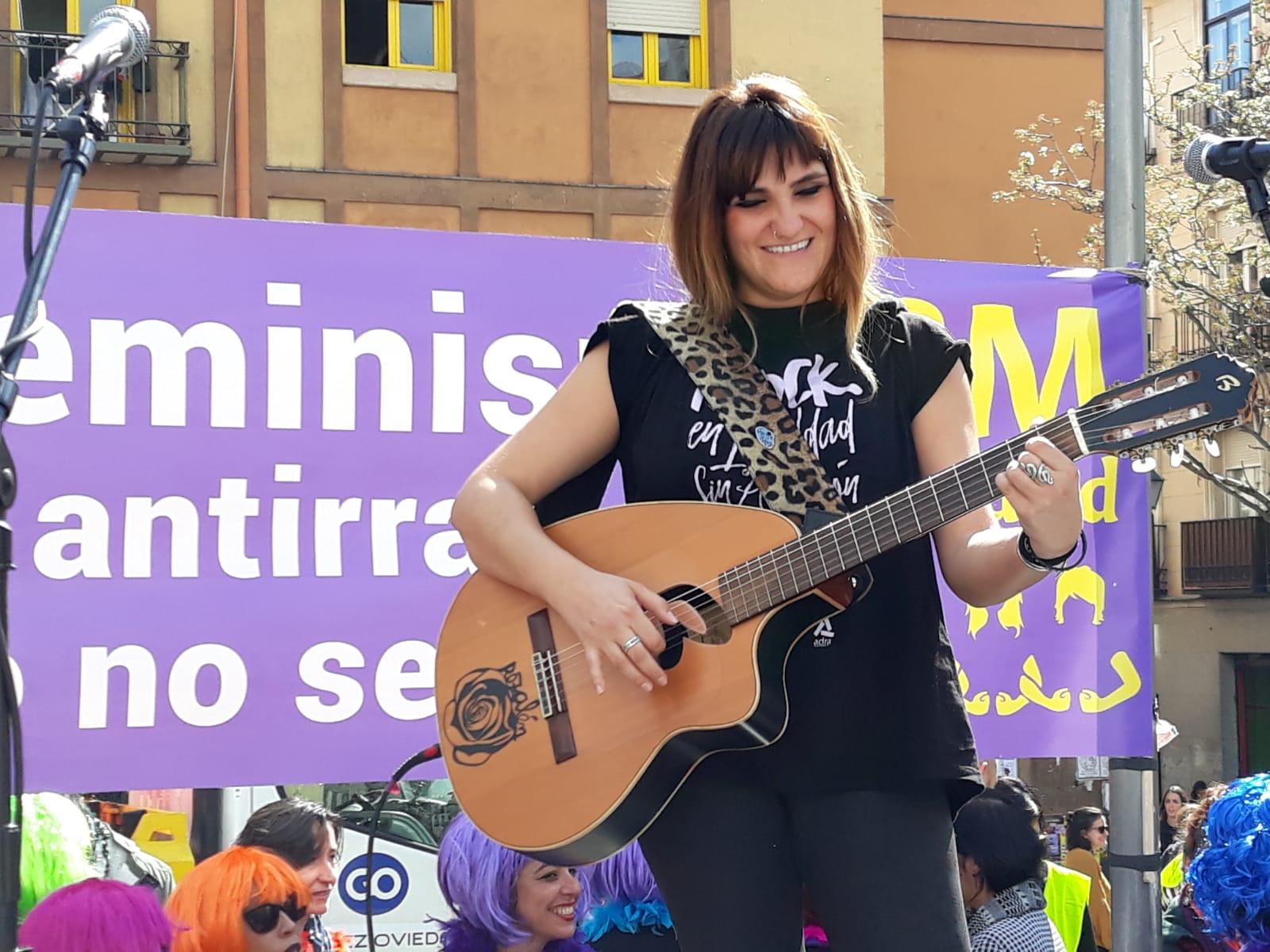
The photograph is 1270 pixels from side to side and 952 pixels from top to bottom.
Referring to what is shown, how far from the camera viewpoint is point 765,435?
2295 millimetres

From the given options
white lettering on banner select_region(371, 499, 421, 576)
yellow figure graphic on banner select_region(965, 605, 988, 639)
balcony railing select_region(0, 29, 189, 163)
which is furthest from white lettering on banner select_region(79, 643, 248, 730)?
balcony railing select_region(0, 29, 189, 163)

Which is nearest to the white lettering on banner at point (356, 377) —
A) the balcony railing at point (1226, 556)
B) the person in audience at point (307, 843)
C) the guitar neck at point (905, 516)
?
the person in audience at point (307, 843)

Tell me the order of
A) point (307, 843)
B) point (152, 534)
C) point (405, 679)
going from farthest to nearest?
point (307, 843), point (405, 679), point (152, 534)

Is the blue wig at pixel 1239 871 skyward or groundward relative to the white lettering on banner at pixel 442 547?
groundward

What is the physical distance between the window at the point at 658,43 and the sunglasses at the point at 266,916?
483 inches

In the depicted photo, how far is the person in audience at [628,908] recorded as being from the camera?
136 inches

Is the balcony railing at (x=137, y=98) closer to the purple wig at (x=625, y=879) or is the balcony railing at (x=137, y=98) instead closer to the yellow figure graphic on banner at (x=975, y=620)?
the yellow figure graphic on banner at (x=975, y=620)

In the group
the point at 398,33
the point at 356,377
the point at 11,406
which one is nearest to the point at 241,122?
the point at 398,33

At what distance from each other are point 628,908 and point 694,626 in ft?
4.56

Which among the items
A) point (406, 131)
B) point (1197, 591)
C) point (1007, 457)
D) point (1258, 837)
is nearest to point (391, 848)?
point (1258, 837)

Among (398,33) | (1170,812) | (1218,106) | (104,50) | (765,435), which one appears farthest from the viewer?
(1218,106)

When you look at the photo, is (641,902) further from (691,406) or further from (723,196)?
(723,196)

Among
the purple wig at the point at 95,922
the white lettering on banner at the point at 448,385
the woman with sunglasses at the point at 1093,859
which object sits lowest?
the woman with sunglasses at the point at 1093,859

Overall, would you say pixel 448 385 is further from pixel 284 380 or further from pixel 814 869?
pixel 814 869
